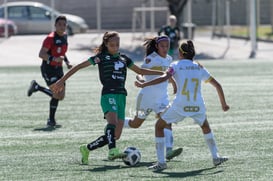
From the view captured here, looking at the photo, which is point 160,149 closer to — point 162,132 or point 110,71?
point 162,132

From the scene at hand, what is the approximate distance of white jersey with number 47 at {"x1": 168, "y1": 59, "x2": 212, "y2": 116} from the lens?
11.2 m

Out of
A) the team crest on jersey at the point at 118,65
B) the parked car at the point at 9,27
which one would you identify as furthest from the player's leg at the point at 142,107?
the parked car at the point at 9,27

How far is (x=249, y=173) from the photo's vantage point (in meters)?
10.8

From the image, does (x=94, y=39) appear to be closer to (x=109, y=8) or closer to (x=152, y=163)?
(x=109, y=8)

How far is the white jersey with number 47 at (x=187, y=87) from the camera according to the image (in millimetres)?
11180

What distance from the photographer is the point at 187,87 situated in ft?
36.7

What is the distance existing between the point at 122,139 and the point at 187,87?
10.3 ft

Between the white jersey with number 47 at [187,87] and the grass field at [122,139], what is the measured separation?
0.75 meters

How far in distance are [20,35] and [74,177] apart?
32.1 m

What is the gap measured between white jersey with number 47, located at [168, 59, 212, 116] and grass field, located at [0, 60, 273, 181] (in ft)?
2.46

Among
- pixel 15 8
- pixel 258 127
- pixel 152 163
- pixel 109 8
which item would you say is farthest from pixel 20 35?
pixel 152 163

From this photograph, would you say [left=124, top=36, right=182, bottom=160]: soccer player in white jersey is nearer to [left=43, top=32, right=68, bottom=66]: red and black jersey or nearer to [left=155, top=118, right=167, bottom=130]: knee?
[left=155, top=118, right=167, bottom=130]: knee

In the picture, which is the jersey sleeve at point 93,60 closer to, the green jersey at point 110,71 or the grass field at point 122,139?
the green jersey at point 110,71

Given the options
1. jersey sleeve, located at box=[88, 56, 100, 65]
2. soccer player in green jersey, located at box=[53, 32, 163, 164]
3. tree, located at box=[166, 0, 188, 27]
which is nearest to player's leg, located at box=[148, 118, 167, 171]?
soccer player in green jersey, located at box=[53, 32, 163, 164]
